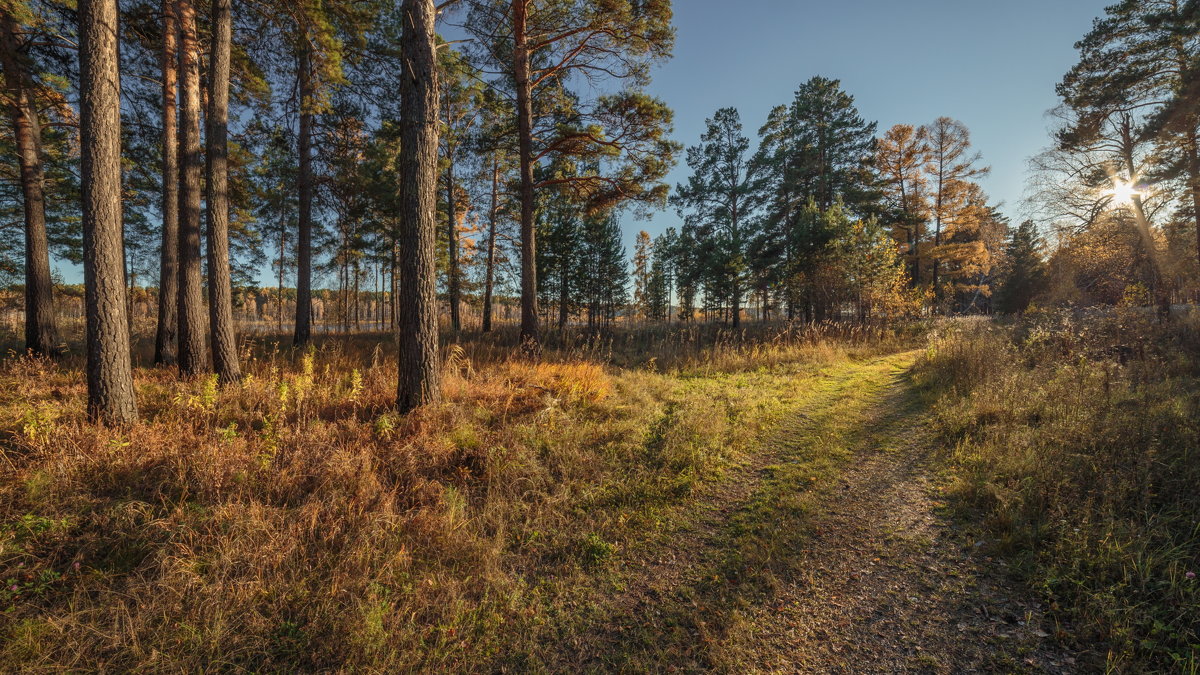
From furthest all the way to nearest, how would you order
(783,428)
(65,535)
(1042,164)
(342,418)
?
(1042,164)
(783,428)
(342,418)
(65,535)

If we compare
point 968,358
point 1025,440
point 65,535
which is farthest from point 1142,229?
point 65,535

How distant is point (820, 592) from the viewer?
2.63 metres

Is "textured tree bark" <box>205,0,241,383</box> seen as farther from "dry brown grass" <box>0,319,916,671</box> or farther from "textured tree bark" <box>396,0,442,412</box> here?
"textured tree bark" <box>396,0,442,412</box>

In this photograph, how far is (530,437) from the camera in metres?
4.67

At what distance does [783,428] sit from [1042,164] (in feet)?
64.2

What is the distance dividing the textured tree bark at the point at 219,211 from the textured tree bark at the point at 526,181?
16.9ft

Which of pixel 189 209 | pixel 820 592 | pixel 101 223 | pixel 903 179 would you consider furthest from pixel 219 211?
pixel 903 179

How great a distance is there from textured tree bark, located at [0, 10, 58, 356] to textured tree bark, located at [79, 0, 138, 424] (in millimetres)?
7049

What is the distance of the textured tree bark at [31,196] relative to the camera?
829cm

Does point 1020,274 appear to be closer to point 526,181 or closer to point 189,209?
point 526,181

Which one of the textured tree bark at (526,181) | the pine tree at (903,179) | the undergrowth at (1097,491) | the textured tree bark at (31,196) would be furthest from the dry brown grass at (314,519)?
the pine tree at (903,179)

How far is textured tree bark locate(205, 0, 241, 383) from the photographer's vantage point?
627cm

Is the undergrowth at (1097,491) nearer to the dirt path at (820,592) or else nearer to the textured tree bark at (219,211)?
the dirt path at (820,592)

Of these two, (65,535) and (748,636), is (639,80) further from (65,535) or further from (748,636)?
(65,535)
